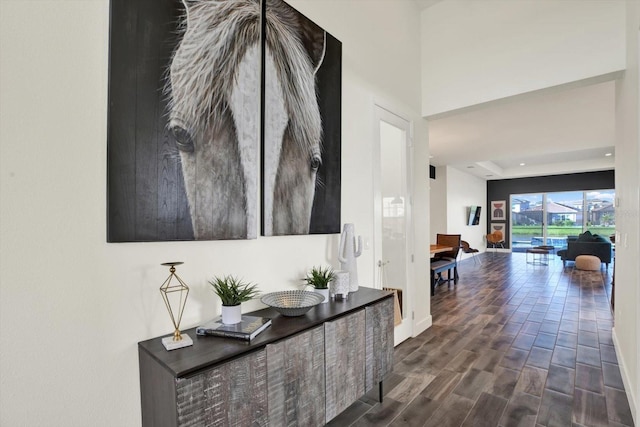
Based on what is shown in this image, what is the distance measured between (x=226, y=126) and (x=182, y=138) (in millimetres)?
283

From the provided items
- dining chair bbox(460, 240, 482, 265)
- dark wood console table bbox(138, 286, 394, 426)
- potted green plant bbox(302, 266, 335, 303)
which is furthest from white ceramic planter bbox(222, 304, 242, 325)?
dining chair bbox(460, 240, 482, 265)

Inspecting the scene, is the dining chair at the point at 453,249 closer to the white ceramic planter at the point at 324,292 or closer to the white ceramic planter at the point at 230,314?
the white ceramic planter at the point at 324,292

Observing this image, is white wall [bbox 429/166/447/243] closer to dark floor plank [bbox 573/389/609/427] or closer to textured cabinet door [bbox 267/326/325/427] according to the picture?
dark floor plank [bbox 573/389/609/427]

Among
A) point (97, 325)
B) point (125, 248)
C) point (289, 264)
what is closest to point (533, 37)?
point (289, 264)

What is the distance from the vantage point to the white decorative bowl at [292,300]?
6.04 ft

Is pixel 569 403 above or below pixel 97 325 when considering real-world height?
below

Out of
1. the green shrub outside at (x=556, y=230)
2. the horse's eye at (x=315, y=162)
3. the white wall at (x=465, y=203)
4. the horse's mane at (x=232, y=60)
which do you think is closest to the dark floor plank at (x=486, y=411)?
the horse's eye at (x=315, y=162)

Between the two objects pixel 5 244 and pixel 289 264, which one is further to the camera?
pixel 289 264

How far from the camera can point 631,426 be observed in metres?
2.06

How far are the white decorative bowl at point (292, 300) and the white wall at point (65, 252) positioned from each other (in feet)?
1.35

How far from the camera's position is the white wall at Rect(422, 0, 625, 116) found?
2744 mm

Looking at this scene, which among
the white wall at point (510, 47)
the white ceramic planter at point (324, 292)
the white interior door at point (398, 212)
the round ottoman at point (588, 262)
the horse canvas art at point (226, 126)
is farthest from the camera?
the round ottoman at point (588, 262)

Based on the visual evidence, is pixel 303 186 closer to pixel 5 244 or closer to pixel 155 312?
pixel 155 312

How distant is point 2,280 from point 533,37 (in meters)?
4.28
